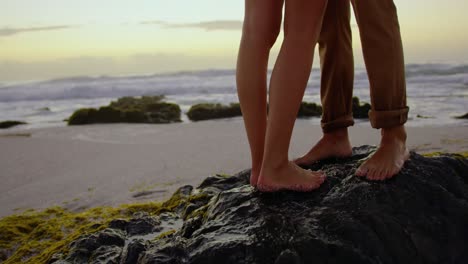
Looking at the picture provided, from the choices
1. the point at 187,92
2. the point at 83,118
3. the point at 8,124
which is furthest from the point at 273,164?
the point at 187,92

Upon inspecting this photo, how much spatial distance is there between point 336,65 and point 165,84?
20.3 meters

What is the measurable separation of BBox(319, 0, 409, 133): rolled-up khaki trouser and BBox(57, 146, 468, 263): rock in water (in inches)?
13.9

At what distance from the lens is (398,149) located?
2.65m

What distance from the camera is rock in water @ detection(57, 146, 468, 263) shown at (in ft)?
6.96

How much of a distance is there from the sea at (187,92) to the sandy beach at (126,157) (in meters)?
1.53

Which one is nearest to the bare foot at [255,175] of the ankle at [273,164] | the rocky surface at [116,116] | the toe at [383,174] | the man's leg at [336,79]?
the ankle at [273,164]

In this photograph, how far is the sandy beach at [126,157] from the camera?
4.93 meters

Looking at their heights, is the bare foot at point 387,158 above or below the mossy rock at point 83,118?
above

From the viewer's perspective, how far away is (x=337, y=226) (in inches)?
87.0

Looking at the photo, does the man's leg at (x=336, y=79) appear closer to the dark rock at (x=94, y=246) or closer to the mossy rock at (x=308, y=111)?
the dark rock at (x=94, y=246)

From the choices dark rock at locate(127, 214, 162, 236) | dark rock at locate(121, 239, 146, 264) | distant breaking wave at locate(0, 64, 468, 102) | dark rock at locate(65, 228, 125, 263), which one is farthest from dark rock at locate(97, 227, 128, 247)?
distant breaking wave at locate(0, 64, 468, 102)

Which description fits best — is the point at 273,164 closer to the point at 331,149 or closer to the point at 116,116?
the point at 331,149

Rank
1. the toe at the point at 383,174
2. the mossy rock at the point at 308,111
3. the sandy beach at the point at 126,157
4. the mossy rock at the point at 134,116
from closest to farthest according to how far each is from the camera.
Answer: the toe at the point at 383,174 → the sandy beach at the point at 126,157 → the mossy rock at the point at 308,111 → the mossy rock at the point at 134,116

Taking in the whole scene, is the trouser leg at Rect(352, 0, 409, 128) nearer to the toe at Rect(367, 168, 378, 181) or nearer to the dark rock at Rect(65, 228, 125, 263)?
the toe at Rect(367, 168, 378, 181)
